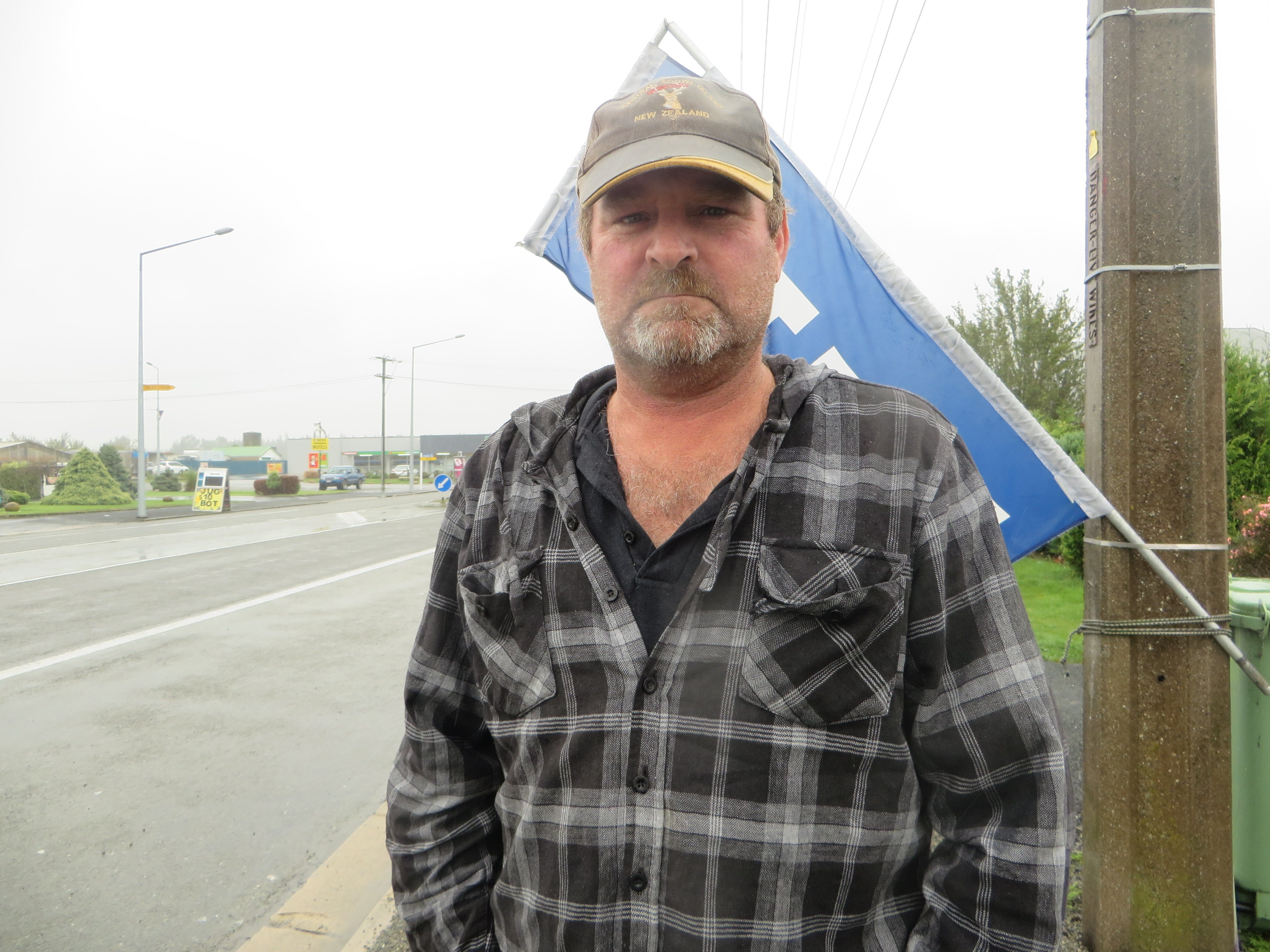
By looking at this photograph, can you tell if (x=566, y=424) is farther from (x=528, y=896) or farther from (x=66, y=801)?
(x=66, y=801)

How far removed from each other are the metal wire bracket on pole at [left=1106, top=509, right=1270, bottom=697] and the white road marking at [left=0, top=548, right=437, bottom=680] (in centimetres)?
458

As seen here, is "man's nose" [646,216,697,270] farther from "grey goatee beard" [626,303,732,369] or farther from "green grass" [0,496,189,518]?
"green grass" [0,496,189,518]

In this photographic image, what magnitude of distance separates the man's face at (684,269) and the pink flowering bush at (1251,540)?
19.8 feet

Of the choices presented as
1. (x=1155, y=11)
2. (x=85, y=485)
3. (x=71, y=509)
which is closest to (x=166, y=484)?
(x=85, y=485)

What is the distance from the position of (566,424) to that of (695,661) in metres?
0.63

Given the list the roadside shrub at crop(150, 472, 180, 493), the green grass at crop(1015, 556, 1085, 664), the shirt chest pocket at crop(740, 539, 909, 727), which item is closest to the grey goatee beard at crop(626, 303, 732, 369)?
the shirt chest pocket at crop(740, 539, 909, 727)

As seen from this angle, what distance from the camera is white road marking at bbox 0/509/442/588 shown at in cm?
1298

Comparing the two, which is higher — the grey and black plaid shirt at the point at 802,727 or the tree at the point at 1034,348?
the tree at the point at 1034,348

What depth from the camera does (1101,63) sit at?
7.29 ft

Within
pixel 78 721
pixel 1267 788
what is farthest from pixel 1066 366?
pixel 78 721

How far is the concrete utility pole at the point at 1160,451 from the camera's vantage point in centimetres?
215

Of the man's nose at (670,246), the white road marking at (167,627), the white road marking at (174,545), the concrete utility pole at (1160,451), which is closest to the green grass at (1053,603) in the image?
the concrete utility pole at (1160,451)

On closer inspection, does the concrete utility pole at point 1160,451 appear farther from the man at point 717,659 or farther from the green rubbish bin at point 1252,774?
the man at point 717,659

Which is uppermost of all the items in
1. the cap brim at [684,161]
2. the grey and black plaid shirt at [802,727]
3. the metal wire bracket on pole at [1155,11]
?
the metal wire bracket on pole at [1155,11]
